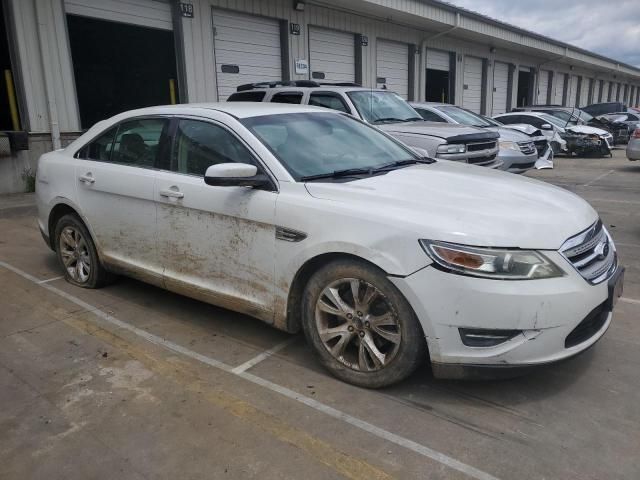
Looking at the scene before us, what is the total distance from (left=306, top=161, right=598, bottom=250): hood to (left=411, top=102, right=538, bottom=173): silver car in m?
6.83

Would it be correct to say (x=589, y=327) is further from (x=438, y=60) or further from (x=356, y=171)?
(x=438, y=60)

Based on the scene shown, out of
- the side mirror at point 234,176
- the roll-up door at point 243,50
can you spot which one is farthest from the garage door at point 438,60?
the side mirror at point 234,176

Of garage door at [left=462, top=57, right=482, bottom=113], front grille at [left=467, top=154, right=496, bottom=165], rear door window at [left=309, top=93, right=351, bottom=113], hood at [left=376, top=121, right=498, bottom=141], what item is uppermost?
garage door at [left=462, top=57, right=482, bottom=113]

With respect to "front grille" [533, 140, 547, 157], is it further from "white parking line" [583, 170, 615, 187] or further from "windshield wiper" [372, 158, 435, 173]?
"windshield wiper" [372, 158, 435, 173]

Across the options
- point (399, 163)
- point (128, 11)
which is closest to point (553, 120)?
point (128, 11)

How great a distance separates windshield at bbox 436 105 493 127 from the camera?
35.6ft

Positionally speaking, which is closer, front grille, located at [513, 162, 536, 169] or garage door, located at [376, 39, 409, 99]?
front grille, located at [513, 162, 536, 169]

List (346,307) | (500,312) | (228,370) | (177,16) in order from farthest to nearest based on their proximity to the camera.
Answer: (177,16), (228,370), (346,307), (500,312)

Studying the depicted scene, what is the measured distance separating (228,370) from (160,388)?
0.42 metres

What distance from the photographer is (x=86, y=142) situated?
4.73 m

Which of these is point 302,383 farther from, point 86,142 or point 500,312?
point 86,142

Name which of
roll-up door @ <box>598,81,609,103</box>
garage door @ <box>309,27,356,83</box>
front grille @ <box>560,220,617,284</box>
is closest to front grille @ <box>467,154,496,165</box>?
front grille @ <box>560,220,617,284</box>

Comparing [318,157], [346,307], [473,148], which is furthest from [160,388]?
[473,148]

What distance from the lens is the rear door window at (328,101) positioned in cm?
832
